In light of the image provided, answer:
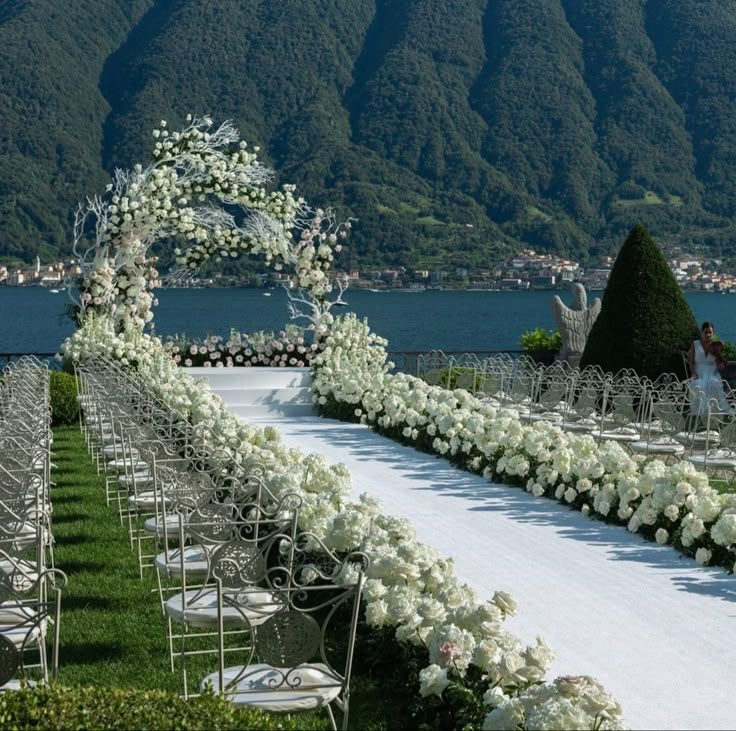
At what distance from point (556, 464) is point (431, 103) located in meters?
85.7

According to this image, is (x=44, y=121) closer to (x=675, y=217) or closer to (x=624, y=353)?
(x=675, y=217)

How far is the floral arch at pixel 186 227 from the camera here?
16984mm

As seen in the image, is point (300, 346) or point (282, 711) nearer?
point (282, 711)

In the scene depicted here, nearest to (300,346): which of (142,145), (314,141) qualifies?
(142,145)

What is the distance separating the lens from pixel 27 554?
25.9 ft

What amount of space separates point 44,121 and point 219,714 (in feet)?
277

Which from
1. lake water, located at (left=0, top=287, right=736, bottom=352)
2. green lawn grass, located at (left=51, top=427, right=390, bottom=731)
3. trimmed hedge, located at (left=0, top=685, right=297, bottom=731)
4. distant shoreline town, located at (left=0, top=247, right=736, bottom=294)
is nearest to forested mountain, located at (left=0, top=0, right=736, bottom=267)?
distant shoreline town, located at (left=0, top=247, right=736, bottom=294)

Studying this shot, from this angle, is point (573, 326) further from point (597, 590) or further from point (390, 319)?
point (390, 319)

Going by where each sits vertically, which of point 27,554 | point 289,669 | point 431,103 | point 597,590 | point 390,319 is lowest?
point 390,319

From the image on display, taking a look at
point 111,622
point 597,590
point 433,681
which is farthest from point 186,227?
point 433,681

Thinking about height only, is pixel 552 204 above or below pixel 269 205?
above

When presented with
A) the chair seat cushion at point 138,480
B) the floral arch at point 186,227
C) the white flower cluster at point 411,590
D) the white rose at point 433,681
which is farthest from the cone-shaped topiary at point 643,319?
the white rose at point 433,681

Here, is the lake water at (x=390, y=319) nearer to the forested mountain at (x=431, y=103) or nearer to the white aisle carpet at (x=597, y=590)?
the forested mountain at (x=431, y=103)

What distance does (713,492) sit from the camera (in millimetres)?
7719
